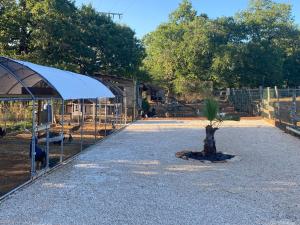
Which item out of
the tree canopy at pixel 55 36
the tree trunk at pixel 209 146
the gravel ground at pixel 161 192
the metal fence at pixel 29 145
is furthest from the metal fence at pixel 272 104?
the tree canopy at pixel 55 36

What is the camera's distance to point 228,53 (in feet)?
131

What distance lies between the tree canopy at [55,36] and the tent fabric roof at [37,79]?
36.0 feet

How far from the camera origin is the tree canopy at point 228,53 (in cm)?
4116

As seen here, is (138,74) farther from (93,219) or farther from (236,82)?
(93,219)

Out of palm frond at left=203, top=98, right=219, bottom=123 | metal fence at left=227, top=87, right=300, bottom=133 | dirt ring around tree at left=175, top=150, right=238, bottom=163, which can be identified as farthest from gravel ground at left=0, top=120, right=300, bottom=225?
metal fence at left=227, top=87, right=300, bottom=133

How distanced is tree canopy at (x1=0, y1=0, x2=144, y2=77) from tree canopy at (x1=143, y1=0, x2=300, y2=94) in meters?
10.7

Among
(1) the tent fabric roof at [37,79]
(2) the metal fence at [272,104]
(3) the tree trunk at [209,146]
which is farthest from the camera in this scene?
(2) the metal fence at [272,104]

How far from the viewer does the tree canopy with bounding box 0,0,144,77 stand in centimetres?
2556

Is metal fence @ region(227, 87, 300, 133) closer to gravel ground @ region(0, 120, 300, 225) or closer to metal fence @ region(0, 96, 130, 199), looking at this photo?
gravel ground @ region(0, 120, 300, 225)

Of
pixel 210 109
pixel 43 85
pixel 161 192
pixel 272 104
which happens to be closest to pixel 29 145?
pixel 43 85

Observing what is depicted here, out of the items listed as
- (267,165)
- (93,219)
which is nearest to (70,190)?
(93,219)

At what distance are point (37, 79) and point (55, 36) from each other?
41.5 ft

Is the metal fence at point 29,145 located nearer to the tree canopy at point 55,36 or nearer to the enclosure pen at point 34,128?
the enclosure pen at point 34,128

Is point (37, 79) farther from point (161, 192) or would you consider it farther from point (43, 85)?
point (161, 192)
